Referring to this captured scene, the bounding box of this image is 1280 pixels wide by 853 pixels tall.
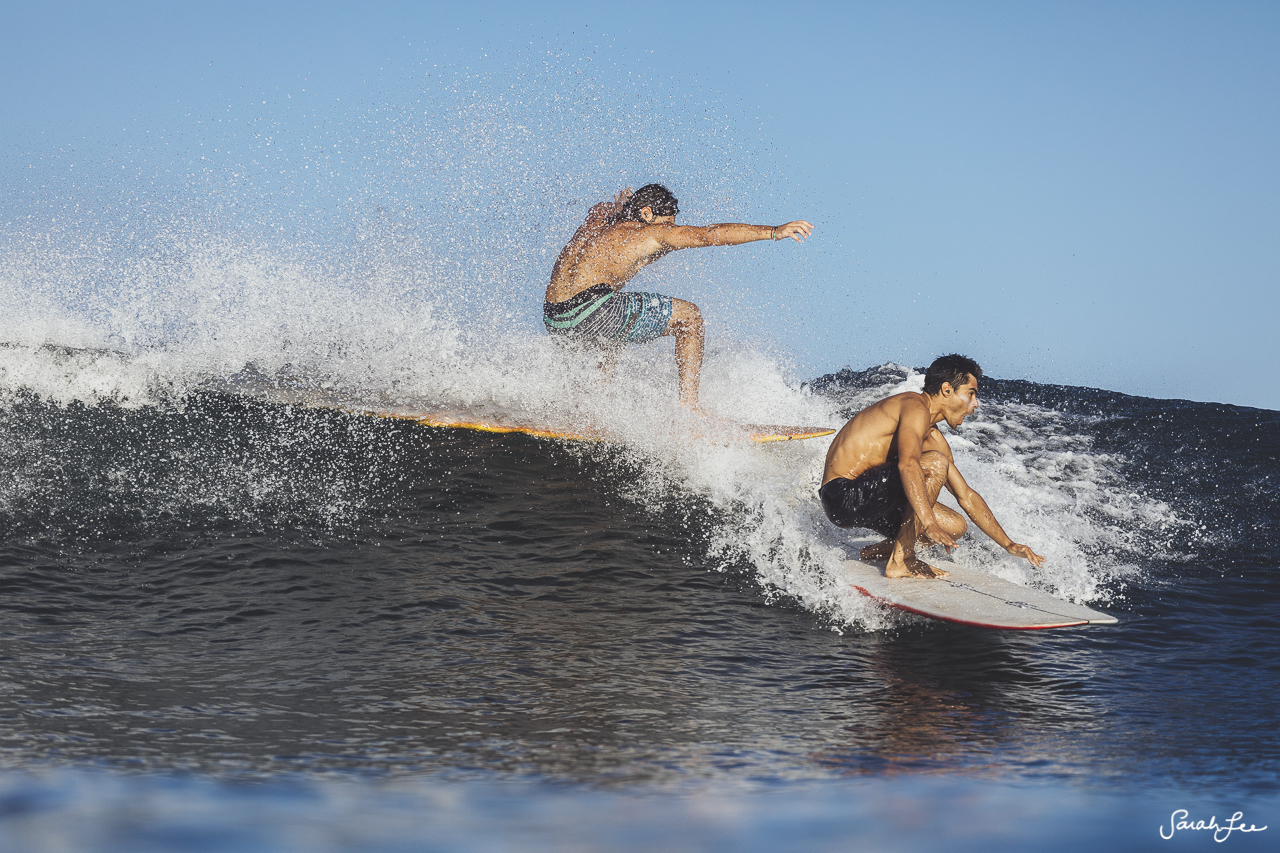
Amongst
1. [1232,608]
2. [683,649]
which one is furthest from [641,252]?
[1232,608]

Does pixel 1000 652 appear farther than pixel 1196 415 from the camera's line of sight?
No

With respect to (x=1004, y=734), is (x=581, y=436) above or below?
above

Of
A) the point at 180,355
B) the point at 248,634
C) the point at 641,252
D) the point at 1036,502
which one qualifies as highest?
the point at 641,252

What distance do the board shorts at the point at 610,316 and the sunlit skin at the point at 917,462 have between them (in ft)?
7.21

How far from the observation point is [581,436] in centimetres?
753

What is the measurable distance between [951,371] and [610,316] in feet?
9.18

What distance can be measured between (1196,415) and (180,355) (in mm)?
13032

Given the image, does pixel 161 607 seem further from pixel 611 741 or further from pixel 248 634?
pixel 611 741

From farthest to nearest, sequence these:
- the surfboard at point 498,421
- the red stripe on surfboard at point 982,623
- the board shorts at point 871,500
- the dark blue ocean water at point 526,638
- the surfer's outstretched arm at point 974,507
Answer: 1. the surfboard at point 498,421
2. the surfer's outstretched arm at point 974,507
3. the board shorts at point 871,500
4. the red stripe on surfboard at point 982,623
5. the dark blue ocean water at point 526,638

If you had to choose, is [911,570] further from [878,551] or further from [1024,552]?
[1024,552]

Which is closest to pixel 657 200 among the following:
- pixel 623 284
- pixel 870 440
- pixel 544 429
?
A: pixel 623 284

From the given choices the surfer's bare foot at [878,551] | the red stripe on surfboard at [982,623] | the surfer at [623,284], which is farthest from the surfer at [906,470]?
the surfer at [623,284]

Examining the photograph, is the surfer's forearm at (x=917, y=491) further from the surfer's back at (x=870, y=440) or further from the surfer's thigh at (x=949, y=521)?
the surfer's thigh at (x=949, y=521)

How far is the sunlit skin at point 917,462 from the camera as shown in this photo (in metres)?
5.18
